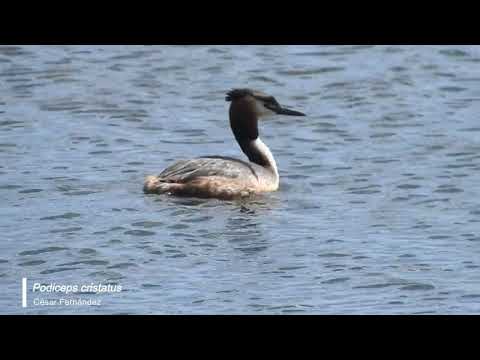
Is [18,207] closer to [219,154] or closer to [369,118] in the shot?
[219,154]

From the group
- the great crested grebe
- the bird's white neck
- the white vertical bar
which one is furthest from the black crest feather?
the white vertical bar

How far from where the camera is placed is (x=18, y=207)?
14609 millimetres

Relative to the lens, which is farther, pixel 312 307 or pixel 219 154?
pixel 219 154

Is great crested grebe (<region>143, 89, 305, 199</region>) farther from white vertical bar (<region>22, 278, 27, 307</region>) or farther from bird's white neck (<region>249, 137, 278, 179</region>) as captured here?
white vertical bar (<region>22, 278, 27, 307</region>)

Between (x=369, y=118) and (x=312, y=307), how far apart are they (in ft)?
23.5

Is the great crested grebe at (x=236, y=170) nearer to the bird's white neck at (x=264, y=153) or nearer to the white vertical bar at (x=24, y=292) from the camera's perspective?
the bird's white neck at (x=264, y=153)

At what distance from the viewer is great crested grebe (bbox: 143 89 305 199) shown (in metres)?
15.0

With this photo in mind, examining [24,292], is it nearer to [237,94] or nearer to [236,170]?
[236,170]

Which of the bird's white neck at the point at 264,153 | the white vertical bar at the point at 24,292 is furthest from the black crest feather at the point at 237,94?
the white vertical bar at the point at 24,292

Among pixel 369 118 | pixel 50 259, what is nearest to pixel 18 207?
pixel 50 259

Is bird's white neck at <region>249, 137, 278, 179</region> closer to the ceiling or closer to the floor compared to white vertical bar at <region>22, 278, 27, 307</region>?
closer to the ceiling

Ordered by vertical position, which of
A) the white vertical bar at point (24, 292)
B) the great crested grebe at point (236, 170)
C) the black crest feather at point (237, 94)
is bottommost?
the white vertical bar at point (24, 292)

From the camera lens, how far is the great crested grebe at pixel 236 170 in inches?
591

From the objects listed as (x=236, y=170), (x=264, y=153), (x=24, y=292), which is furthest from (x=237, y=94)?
(x=24, y=292)
